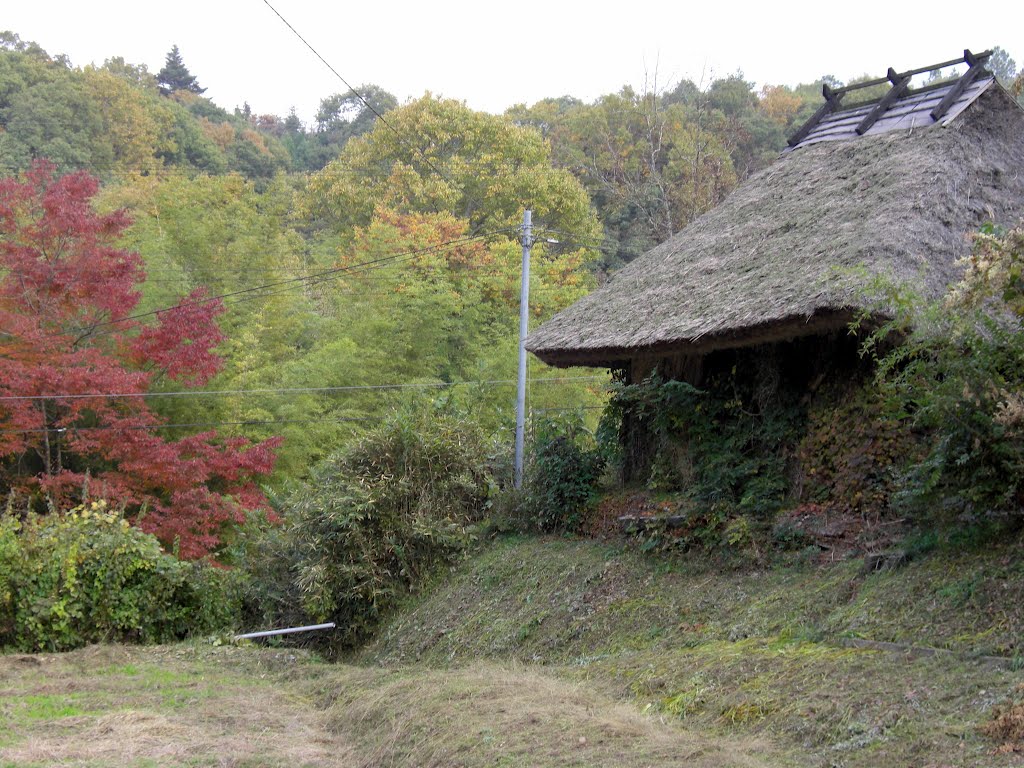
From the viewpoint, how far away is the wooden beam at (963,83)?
11.9m

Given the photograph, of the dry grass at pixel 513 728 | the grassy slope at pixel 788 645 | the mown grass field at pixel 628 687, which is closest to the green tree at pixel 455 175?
the grassy slope at pixel 788 645

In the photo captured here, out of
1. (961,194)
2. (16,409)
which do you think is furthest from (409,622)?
(961,194)

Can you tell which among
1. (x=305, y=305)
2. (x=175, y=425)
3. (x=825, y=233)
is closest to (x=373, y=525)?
(x=175, y=425)

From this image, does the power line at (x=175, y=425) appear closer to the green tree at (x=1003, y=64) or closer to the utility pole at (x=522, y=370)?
the utility pole at (x=522, y=370)

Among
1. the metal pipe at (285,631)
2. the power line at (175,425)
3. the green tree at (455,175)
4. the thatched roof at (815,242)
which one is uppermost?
the green tree at (455,175)

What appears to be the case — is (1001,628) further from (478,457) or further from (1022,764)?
(478,457)

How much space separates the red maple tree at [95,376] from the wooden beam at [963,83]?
11838mm

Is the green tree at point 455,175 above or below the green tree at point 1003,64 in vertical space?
below

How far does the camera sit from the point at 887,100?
1323 centimetres

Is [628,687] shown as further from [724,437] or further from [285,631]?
[285,631]

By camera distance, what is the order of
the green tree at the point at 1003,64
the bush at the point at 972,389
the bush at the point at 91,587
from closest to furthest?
the bush at the point at 972,389
the bush at the point at 91,587
the green tree at the point at 1003,64

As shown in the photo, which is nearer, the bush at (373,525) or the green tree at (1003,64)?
the bush at (373,525)

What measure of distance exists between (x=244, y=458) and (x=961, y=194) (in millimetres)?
11752

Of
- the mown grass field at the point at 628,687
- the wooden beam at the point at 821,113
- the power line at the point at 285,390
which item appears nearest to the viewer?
the mown grass field at the point at 628,687
